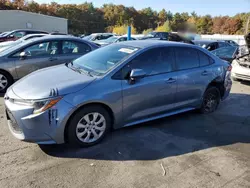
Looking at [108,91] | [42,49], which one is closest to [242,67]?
[108,91]

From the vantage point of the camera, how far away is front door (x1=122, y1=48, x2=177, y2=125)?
→ 370 cm

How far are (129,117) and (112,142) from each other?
0.47 metres

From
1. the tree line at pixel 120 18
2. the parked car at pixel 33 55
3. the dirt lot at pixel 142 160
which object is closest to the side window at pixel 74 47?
the parked car at pixel 33 55

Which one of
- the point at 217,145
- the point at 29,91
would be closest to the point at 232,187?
the point at 217,145

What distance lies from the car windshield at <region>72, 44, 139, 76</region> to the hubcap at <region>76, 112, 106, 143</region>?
2.17 feet

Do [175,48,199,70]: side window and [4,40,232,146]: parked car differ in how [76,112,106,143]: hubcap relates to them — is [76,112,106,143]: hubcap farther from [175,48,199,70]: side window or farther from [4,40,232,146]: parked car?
[175,48,199,70]: side window

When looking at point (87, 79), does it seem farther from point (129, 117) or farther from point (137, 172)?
point (137, 172)

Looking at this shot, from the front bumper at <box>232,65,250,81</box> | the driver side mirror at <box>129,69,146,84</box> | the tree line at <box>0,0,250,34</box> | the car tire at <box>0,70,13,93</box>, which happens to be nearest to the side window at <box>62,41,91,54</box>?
the car tire at <box>0,70,13,93</box>

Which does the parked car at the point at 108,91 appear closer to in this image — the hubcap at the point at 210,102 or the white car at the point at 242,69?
the hubcap at the point at 210,102

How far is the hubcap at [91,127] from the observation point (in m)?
3.37

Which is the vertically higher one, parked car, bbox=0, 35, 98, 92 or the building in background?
the building in background

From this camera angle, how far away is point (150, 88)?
388 cm

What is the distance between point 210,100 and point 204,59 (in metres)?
0.90

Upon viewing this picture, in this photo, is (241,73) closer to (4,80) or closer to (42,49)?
(42,49)
